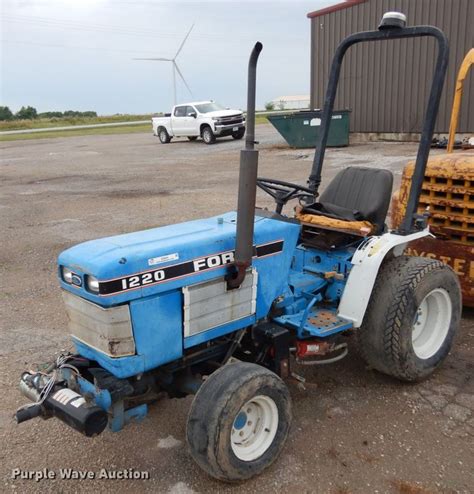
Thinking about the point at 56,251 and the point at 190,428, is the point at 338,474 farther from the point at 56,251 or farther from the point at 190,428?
the point at 56,251

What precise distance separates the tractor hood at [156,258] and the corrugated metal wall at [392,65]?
14.9 meters

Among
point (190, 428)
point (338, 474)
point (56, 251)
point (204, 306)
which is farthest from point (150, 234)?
point (56, 251)

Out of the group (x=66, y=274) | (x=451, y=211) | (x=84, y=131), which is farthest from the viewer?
(x=84, y=131)

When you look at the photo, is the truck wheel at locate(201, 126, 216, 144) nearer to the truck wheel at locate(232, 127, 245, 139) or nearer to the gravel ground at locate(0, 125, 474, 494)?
the truck wheel at locate(232, 127, 245, 139)

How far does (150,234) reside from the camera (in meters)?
3.05

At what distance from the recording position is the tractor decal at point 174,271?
2533 millimetres

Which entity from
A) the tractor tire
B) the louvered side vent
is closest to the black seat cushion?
the tractor tire

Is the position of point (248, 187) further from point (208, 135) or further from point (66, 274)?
point (208, 135)

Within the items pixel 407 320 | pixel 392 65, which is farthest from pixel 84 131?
pixel 407 320

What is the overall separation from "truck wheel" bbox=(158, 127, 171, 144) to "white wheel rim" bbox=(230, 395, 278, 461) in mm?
21840

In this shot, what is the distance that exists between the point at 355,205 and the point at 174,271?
1728 millimetres

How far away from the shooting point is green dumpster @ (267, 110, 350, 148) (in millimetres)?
17484

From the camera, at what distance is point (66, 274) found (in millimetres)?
2799

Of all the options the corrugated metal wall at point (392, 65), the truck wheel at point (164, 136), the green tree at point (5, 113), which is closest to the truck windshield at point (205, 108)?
the truck wheel at point (164, 136)
